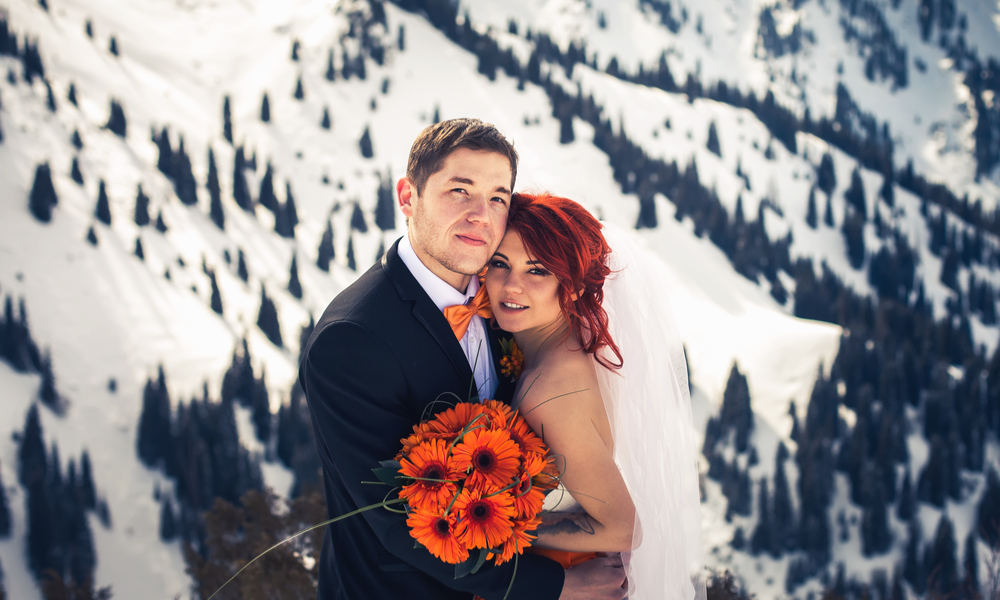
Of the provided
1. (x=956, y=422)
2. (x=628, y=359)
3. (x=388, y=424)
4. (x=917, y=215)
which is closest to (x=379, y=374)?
(x=388, y=424)

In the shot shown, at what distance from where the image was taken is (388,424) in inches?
122

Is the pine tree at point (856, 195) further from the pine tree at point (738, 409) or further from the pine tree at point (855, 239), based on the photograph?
the pine tree at point (738, 409)

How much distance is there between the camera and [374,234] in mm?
76312

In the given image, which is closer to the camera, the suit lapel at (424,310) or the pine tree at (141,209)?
the suit lapel at (424,310)

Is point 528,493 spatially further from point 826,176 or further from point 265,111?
point 826,176

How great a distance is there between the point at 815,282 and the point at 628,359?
313 feet

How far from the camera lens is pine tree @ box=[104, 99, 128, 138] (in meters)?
76.9

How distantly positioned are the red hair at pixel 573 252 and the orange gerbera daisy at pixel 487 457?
3.69ft

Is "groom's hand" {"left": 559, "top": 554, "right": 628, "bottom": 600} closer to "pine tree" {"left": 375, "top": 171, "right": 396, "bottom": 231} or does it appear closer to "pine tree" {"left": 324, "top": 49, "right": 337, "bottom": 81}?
"pine tree" {"left": 375, "top": 171, "right": 396, "bottom": 231}

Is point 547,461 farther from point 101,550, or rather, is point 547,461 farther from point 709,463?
point 709,463

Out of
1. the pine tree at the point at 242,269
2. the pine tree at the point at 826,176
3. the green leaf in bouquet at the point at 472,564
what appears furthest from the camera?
the pine tree at the point at 826,176

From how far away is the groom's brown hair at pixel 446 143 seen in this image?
3.34 meters

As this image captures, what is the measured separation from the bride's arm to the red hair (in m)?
0.50

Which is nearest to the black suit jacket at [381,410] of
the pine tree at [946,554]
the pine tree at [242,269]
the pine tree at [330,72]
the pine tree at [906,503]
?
the pine tree at [946,554]
